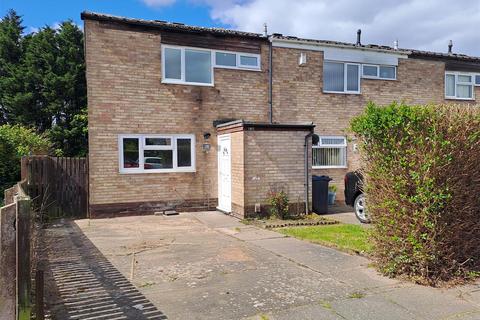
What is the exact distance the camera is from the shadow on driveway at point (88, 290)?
4180 millimetres

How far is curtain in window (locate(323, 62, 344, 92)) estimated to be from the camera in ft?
48.6

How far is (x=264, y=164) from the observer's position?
11.0 metres

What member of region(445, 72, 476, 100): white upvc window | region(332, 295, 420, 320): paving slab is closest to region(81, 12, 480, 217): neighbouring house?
region(445, 72, 476, 100): white upvc window

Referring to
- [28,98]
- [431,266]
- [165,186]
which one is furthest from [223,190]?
[28,98]

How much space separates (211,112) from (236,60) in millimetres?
1980

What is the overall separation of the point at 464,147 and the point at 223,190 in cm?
806

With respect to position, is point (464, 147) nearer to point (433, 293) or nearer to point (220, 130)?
point (433, 293)

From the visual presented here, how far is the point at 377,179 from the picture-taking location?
221 inches

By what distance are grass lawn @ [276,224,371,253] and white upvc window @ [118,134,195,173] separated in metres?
4.56

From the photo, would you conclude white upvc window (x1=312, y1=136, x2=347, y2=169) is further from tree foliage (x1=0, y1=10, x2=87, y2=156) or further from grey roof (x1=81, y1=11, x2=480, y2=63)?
tree foliage (x1=0, y1=10, x2=87, y2=156)

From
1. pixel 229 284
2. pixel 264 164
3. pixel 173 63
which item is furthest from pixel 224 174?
pixel 229 284

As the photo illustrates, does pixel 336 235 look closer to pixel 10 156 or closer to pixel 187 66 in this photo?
pixel 187 66

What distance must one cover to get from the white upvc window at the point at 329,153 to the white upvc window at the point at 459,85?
5.74m

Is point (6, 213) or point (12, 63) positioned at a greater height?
point (12, 63)
